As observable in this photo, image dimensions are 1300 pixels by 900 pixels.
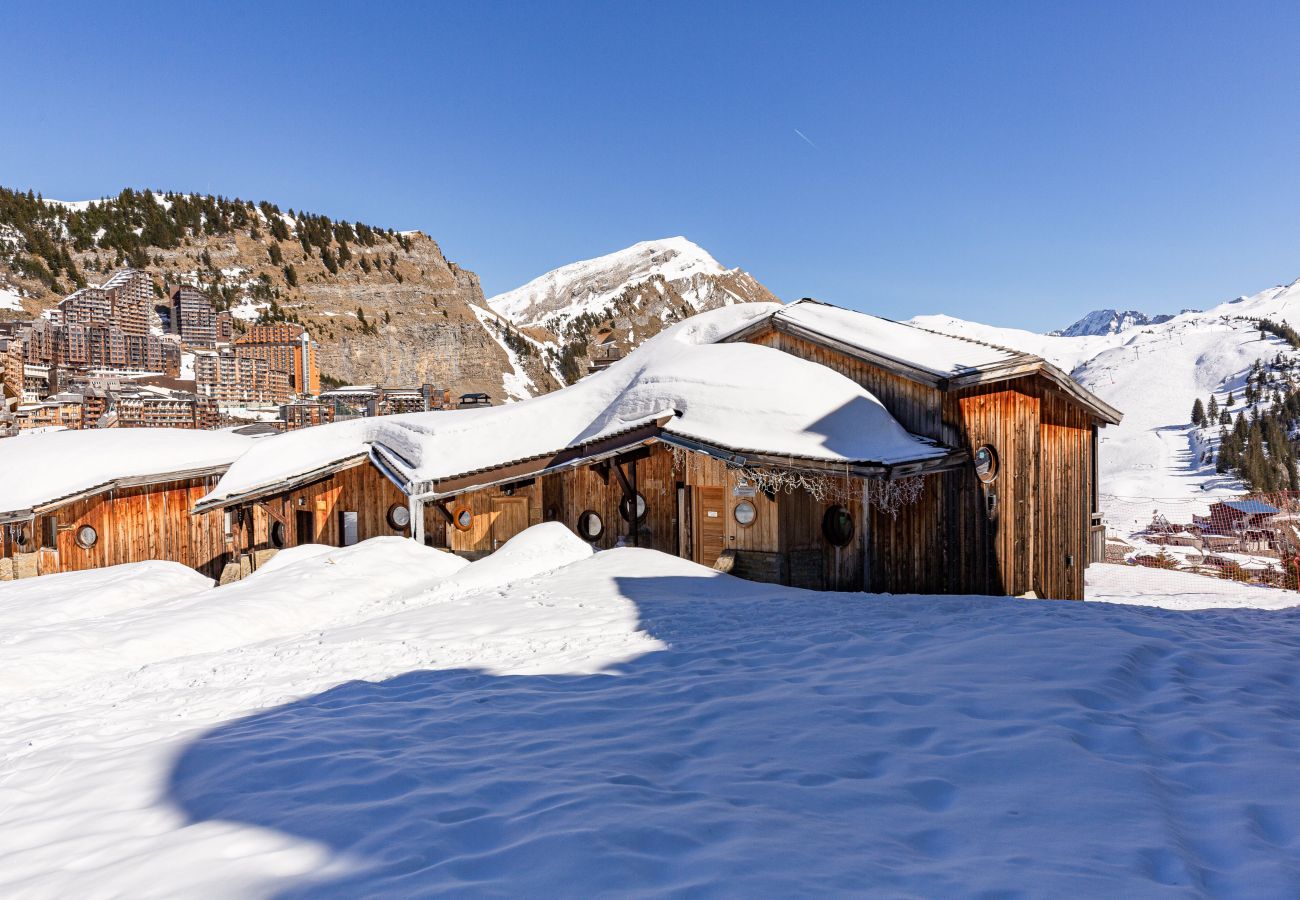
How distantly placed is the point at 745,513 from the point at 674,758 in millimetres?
10782

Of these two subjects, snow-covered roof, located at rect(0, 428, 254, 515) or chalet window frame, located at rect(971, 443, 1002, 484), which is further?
snow-covered roof, located at rect(0, 428, 254, 515)

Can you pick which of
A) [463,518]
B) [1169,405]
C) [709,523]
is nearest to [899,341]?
[709,523]

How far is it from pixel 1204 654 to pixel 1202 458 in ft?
379

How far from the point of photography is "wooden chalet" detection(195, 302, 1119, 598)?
15164 millimetres

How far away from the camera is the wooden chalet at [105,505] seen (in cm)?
2102

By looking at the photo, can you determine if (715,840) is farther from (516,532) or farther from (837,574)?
(516,532)

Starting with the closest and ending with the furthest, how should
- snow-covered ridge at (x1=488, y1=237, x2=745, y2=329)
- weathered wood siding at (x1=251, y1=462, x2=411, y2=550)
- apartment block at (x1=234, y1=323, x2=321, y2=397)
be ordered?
1. weathered wood siding at (x1=251, y1=462, x2=411, y2=550)
2. apartment block at (x1=234, y1=323, x2=321, y2=397)
3. snow-covered ridge at (x1=488, y1=237, x2=745, y2=329)

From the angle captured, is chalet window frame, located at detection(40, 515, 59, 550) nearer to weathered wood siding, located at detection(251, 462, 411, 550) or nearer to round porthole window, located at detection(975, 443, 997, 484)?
weathered wood siding, located at detection(251, 462, 411, 550)

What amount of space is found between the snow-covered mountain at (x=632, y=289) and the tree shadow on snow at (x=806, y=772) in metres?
96.5

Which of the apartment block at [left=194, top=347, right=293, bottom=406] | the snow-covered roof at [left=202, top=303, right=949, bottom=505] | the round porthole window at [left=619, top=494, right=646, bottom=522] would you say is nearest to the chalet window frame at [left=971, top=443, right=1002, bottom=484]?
the snow-covered roof at [left=202, top=303, right=949, bottom=505]

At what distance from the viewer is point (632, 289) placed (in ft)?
421

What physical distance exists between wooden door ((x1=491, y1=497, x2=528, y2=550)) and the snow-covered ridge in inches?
4242

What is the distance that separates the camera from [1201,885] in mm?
3221

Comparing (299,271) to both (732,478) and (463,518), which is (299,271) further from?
(732,478)
